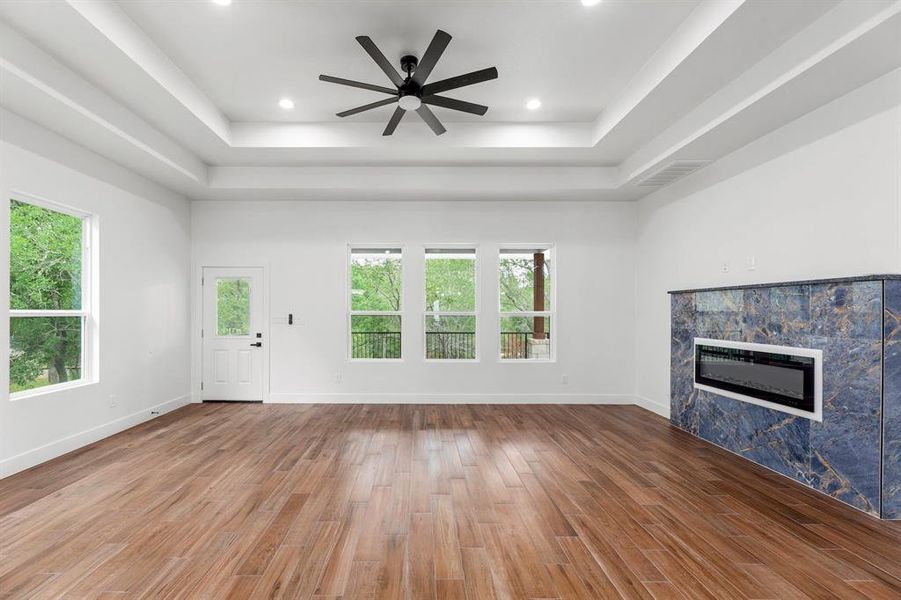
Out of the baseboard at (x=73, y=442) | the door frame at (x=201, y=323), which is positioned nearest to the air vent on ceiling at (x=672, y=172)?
the door frame at (x=201, y=323)

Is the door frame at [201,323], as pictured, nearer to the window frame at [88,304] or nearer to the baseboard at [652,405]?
the window frame at [88,304]

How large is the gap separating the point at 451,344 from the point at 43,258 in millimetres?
4517

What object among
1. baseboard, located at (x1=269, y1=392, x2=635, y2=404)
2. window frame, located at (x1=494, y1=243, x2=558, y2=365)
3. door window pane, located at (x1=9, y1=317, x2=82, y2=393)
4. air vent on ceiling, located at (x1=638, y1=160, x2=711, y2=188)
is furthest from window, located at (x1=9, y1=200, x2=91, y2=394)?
air vent on ceiling, located at (x1=638, y1=160, x2=711, y2=188)

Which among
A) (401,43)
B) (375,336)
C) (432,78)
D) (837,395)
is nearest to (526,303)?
(375,336)

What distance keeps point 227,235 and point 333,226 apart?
152cm

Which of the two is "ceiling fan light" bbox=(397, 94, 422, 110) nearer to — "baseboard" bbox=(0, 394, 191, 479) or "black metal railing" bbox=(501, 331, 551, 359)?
"black metal railing" bbox=(501, 331, 551, 359)

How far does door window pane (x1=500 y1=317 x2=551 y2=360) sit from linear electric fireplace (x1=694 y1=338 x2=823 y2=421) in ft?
6.83

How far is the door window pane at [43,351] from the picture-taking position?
3520mm

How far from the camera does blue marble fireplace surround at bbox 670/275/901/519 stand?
264 cm

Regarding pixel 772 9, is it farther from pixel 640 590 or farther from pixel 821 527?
pixel 640 590

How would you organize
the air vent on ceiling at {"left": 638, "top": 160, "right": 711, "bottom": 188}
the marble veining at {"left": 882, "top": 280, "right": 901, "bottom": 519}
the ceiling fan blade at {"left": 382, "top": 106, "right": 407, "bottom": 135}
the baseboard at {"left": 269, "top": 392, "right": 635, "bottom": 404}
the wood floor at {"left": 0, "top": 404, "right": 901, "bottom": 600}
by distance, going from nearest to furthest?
the wood floor at {"left": 0, "top": 404, "right": 901, "bottom": 600} → the marble veining at {"left": 882, "top": 280, "right": 901, "bottom": 519} → the ceiling fan blade at {"left": 382, "top": 106, "right": 407, "bottom": 135} → the air vent on ceiling at {"left": 638, "top": 160, "right": 711, "bottom": 188} → the baseboard at {"left": 269, "top": 392, "right": 635, "bottom": 404}

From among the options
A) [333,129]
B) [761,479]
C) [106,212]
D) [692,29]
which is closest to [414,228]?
[333,129]

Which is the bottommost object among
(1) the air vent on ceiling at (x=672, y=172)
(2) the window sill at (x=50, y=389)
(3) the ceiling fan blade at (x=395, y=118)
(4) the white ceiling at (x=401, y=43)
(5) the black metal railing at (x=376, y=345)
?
(2) the window sill at (x=50, y=389)

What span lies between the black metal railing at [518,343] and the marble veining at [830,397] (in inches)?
97.7
